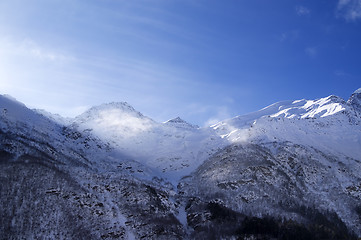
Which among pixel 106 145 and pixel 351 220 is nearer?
pixel 351 220

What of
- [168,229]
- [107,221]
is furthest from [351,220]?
[107,221]

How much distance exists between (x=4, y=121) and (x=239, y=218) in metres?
95.9

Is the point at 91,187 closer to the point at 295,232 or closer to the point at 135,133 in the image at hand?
the point at 295,232

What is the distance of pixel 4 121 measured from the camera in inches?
4437

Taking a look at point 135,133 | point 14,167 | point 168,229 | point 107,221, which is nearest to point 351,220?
point 168,229

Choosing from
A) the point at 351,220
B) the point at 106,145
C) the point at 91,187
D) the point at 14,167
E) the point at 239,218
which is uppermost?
the point at 106,145

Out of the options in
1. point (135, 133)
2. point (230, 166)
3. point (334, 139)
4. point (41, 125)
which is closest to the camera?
point (230, 166)

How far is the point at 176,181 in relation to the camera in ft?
429

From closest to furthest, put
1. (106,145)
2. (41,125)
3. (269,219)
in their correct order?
(269,219), (41,125), (106,145)

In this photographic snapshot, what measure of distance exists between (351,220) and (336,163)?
3957cm

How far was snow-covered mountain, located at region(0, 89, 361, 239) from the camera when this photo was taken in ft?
235

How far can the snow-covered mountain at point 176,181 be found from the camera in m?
71.5

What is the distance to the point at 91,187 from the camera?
8675 cm

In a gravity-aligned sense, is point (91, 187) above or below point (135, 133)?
below
